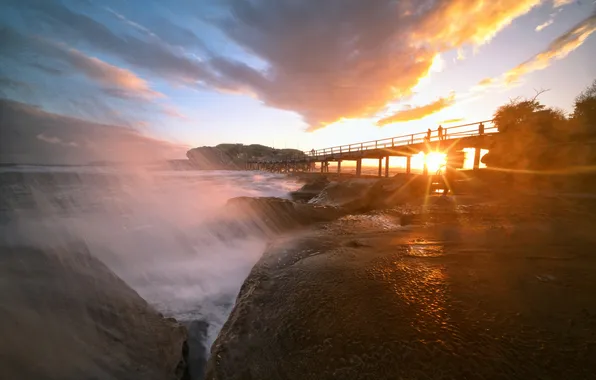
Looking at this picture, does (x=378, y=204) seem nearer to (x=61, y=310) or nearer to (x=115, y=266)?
Answer: (x=115, y=266)

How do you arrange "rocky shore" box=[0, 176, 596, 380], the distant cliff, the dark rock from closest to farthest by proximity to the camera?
"rocky shore" box=[0, 176, 596, 380] < the dark rock < the distant cliff

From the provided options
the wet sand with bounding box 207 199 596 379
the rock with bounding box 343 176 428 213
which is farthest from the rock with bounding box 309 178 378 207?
the wet sand with bounding box 207 199 596 379

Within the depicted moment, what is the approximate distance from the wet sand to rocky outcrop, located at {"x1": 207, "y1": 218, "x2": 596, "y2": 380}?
12 millimetres

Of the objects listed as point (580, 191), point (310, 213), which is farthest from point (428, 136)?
point (310, 213)

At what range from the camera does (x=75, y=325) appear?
2395mm

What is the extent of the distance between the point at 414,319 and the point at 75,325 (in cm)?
361

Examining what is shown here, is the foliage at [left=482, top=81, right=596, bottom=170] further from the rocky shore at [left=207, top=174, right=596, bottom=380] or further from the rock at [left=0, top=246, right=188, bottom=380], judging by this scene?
the rock at [left=0, top=246, right=188, bottom=380]

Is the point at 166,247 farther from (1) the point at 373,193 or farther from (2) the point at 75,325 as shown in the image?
(1) the point at 373,193

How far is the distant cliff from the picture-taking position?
415ft

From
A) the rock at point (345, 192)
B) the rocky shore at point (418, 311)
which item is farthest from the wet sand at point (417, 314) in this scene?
the rock at point (345, 192)

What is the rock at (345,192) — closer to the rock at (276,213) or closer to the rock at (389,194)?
the rock at (389,194)

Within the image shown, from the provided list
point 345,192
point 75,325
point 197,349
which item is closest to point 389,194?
point 345,192

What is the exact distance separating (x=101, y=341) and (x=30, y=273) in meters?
1.31

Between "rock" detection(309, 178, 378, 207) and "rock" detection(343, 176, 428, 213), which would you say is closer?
"rock" detection(343, 176, 428, 213)
